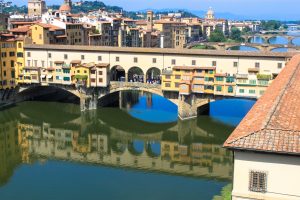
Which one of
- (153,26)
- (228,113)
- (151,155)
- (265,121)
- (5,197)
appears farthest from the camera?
(153,26)

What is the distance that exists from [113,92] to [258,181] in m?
33.2

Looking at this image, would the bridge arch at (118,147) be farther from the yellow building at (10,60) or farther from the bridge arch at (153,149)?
the yellow building at (10,60)

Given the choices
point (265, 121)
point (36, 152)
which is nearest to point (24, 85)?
point (36, 152)

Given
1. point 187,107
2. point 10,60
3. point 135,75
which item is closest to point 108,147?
point 187,107

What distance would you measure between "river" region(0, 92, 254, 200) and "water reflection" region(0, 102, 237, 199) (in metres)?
0.05

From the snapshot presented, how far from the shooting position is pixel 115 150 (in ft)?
105

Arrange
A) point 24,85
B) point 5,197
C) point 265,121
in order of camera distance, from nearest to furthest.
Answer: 1. point 265,121
2. point 5,197
3. point 24,85

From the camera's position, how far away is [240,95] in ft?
124

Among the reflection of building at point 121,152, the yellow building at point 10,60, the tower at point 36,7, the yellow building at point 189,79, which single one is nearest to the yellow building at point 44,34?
the yellow building at point 10,60

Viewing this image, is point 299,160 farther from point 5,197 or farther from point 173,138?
point 173,138

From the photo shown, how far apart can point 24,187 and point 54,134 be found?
11822 mm

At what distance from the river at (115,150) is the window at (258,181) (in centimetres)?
1094

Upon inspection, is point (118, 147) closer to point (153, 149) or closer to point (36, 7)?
point (153, 149)

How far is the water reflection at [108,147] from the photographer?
25875mm
